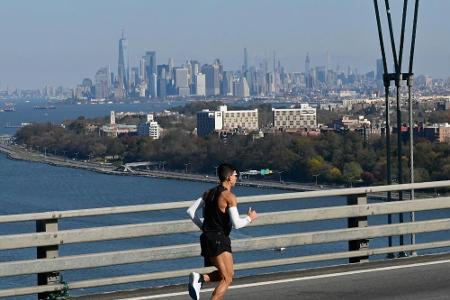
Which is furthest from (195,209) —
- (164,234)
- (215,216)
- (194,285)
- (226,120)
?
(226,120)

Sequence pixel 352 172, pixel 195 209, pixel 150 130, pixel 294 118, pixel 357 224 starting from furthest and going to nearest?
pixel 294 118, pixel 150 130, pixel 352 172, pixel 357 224, pixel 195 209

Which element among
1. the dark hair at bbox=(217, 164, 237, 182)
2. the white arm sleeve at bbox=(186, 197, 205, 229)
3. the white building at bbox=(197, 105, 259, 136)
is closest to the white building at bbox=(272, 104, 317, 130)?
the white building at bbox=(197, 105, 259, 136)

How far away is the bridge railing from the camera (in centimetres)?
959

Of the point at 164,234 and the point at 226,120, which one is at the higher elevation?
the point at 164,234

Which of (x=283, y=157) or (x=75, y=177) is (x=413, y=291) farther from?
(x=75, y=177)

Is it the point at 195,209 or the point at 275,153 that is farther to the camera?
the point at 275,153

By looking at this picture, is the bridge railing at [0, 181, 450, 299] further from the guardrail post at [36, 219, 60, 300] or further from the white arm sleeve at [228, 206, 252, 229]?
the white arm sleeve at [228, 206, 252, 229]

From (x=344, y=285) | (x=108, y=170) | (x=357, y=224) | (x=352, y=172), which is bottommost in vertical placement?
(x=108, y=170)

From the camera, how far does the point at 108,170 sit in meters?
104

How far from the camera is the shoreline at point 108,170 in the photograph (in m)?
73.2

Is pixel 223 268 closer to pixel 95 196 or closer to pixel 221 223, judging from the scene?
pixel 221 223

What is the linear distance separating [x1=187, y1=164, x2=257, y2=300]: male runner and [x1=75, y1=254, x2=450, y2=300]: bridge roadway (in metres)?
1.00

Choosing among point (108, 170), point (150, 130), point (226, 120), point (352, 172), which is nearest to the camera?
point (352, 172)

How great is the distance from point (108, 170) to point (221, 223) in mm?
95927
